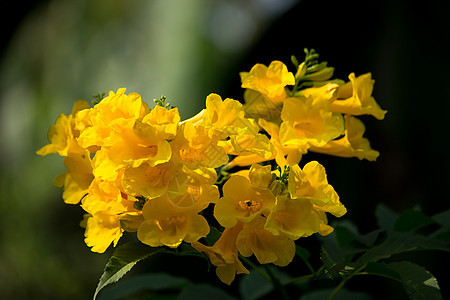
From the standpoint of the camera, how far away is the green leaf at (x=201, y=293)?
938 millimetres

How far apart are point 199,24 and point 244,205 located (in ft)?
6.52

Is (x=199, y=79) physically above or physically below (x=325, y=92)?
above

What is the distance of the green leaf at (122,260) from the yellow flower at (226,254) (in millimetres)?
80

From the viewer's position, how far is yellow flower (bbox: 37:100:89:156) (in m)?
0.82

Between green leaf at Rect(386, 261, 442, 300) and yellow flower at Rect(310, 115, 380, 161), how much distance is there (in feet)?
0.69

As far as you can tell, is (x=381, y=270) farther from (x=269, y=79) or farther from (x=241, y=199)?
(x=269, y=79)

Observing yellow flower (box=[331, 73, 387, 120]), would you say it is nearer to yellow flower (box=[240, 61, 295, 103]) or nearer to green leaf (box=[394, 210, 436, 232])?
yellow flower (box=[240, 61, 295, 103])

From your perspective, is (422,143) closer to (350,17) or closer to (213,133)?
(350,17)

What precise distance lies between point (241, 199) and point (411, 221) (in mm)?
446

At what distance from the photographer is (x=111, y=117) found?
697 mm

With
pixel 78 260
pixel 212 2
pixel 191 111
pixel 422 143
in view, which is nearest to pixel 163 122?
pixel 191 111

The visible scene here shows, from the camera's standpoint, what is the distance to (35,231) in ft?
9.17

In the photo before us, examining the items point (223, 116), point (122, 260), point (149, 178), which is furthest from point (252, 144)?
point (122, 260)

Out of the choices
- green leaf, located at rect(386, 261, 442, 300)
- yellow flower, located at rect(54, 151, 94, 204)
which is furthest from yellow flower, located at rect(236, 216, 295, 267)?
yellow flower, located at rect(54, 151, 94, 204)
